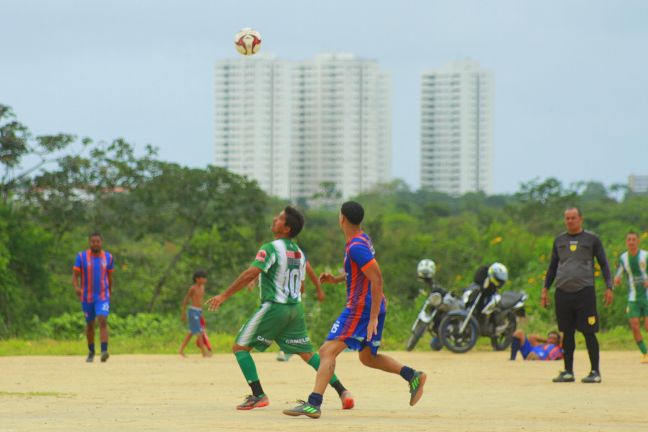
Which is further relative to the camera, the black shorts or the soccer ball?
the soccer ball

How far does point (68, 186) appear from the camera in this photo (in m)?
38.8

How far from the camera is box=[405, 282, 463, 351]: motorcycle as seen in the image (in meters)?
20.0

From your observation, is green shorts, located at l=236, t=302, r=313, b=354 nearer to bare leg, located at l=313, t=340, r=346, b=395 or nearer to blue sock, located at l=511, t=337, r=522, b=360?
bare leg, located at l=313, t=340, r=346, b=395

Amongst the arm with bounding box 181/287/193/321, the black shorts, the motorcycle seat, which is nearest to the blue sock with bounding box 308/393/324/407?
the black shorts

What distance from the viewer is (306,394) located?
13.1m

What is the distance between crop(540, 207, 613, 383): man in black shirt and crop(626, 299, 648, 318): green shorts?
12.3 ft

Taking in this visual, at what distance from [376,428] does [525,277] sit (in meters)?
19.3

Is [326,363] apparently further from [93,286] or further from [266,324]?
[93,286]

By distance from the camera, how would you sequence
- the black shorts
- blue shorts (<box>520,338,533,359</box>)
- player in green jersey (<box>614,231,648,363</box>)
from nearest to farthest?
the black shorts → player in green jersey (<box>614,231,648,363</box>) → blue shorts (<box>520,338,533,359</box>)

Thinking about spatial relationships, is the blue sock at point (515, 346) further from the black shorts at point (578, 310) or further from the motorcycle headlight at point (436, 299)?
the black shorts at point (578, 310)

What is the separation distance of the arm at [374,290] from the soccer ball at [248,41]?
29.4 ft

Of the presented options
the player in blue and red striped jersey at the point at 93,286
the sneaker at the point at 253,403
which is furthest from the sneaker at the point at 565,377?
the player in blue and red striped jersey at the point at 93,286

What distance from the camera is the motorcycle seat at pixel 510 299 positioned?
20297 millimetres

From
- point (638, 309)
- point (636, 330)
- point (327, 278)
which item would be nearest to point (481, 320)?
point (638, 309)
